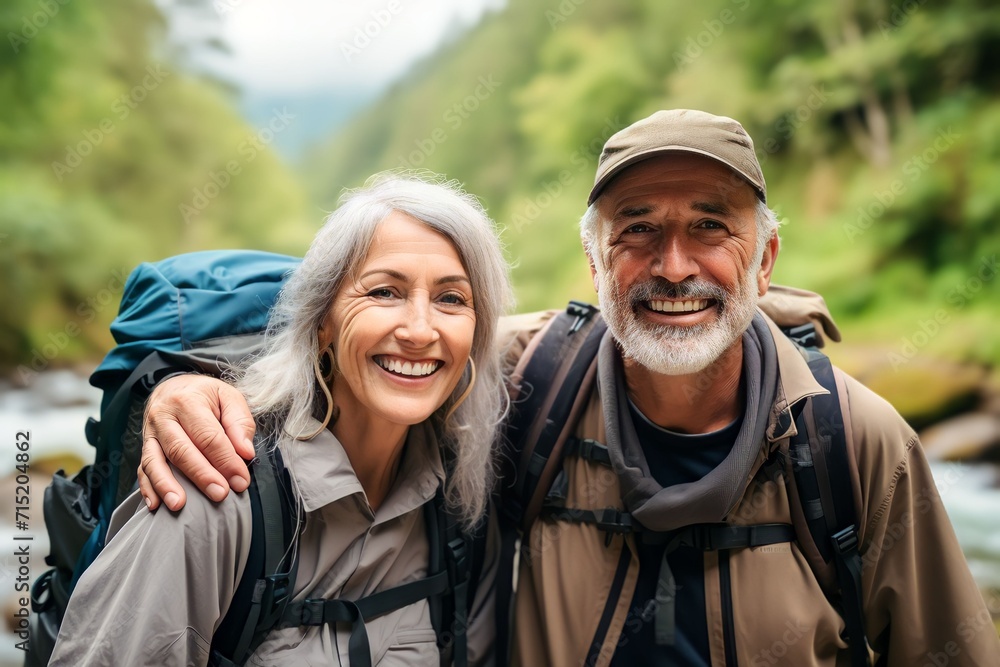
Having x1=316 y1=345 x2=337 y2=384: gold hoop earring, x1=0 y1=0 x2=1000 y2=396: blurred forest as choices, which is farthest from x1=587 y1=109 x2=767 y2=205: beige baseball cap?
x1=0 y1=0 x2=1000 y2=396: blurred forest

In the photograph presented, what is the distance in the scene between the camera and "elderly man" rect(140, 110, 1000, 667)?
5.77ft

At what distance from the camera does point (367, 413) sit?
1.85 m

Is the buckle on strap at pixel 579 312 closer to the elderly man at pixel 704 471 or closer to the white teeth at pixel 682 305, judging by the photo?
the elderly man at pixel 704 471

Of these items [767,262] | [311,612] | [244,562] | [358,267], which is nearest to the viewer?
[244,562]

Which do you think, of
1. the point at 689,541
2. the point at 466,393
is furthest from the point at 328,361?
the point at 689,541

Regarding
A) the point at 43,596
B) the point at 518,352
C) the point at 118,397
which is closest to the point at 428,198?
the point at 518,352

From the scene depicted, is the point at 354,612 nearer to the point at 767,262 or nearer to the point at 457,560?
the point at 457,560

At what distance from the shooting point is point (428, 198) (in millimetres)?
1812

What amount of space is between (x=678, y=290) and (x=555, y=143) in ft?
24.1

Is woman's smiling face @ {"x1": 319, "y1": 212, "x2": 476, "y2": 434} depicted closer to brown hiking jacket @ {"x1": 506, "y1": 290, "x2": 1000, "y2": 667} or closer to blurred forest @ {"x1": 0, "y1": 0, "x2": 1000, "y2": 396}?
brown hiking jacket @ {"x1": 506, "y1": 290, "x2": 1000, "y2": 667}

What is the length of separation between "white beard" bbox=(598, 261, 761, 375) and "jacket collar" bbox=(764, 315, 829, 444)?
0.15 meters

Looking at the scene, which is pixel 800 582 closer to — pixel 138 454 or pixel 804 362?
pixel 804 362

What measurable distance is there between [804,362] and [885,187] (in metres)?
5.80

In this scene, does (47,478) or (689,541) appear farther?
(47,478)
